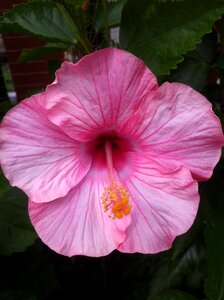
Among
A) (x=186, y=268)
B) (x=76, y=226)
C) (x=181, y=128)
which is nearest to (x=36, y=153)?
(x=76, y=226)

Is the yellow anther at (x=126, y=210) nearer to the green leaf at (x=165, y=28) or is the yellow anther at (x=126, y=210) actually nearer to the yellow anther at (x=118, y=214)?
the yellow anther at (x=118, y=214)

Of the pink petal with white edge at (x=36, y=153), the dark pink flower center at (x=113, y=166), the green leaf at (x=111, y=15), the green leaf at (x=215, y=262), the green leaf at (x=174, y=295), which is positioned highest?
the green leaf at (x=111, y=15)

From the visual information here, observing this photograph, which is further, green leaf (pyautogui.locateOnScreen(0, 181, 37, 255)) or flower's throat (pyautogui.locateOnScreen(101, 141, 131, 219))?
green leaf (pyautogui.locateOnScreen(0, 181, 37, 255))

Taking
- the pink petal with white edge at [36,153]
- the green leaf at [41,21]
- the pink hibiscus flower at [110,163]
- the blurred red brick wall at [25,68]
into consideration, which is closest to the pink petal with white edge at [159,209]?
the pink hibiscus flower at [110,163]

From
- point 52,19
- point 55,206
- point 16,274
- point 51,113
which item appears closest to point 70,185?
point 55,206

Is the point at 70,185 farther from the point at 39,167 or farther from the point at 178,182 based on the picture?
the point at 178,182

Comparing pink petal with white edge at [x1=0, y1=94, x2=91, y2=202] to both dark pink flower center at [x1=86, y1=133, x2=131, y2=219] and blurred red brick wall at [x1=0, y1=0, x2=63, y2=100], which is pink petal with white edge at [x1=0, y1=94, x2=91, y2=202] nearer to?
dark pink flower center at [x1=86, y1=133, x2=131, y2=219]

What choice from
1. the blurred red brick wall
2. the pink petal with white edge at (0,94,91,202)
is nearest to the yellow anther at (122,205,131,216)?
the pink petal with white edge at (0,94,91,202)
